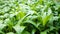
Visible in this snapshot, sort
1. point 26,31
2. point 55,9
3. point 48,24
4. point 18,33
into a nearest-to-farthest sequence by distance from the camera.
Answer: point 18,33
point 26,31
point 48,24
point 55,9

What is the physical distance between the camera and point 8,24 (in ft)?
6.70

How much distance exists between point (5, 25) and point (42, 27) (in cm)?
56

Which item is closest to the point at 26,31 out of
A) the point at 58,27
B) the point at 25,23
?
the point at 25,23

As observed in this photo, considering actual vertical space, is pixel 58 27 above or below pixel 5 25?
below

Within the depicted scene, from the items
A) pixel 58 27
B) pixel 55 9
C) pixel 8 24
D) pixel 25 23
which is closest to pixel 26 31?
pixel 25 23

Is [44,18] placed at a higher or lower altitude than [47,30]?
higher

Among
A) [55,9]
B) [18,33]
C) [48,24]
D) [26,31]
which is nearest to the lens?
[18,33]

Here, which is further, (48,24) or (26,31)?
(48,24)

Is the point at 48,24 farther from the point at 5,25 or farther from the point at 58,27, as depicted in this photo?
the point at 5,25

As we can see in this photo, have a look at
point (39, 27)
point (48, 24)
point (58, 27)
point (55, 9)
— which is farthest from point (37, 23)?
point (55, 9)

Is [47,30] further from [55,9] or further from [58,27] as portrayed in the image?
[55,9]

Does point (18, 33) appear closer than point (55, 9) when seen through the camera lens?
Yes

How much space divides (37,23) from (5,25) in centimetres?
48

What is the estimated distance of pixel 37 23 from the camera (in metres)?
2.06
